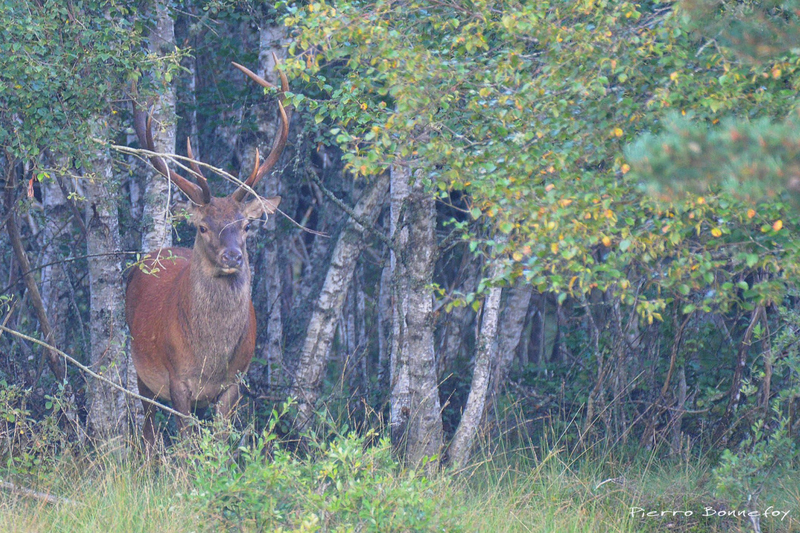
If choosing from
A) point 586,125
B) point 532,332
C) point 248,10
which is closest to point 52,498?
point 586,125

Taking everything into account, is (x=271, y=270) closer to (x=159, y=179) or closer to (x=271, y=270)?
(x=271, y=270)

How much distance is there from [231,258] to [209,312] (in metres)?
0.52

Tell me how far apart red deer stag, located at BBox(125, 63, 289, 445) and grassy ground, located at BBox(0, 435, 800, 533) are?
0.68 m

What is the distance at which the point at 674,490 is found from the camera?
4996 millimetres

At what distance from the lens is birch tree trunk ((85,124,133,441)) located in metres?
5.68

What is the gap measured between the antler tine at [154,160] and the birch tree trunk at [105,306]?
29 cm

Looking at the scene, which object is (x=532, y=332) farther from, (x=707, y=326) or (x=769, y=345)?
(x=769, y=345)

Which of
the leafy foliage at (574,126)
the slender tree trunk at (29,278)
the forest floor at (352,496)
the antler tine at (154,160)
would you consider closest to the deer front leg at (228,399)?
the forest floor at (352,496)

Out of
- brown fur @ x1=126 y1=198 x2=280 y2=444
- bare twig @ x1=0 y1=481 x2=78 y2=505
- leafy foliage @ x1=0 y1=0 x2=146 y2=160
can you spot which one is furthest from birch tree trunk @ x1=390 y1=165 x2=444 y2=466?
bare twig @ x1=0 y1=481 x2=78 y2=505

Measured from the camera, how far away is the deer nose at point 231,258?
5781 mm

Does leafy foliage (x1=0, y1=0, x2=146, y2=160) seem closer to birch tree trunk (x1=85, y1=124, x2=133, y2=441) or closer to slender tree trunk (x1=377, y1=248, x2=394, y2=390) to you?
birch tree trunk (x1=85, y1=124, x2=133, y2=441)

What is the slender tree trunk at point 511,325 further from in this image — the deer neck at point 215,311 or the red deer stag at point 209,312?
the deer neck at point 215,311

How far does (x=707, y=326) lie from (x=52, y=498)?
484cm

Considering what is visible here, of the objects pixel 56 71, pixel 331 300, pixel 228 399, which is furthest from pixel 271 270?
pixel 56 71
